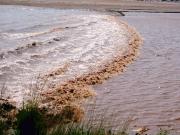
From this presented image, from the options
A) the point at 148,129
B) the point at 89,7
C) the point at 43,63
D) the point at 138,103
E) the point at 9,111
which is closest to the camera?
the point at 148,129

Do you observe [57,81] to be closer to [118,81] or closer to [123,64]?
[118,81]

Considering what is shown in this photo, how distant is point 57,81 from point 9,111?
12.8 feet

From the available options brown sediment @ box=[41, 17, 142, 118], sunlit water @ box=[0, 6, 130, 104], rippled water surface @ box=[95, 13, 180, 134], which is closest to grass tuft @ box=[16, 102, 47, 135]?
brown sediment @ box=[41, 17, 142, 118]

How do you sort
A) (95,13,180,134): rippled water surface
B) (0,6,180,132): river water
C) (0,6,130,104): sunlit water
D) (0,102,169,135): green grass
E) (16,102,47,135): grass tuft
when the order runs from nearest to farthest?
1. (0,102,169,135): green grass
2. (16,102,47,135): grass tuft
3. (95,13,180,134): rippled water surface
4. (0,6,180,132): river water
5. (0,6,130,104): sunlit water

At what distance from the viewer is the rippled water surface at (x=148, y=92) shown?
10.8m

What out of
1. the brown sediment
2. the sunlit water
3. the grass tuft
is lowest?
the sunlit water

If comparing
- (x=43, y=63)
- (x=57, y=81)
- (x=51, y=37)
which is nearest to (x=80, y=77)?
(x=57, y=81)

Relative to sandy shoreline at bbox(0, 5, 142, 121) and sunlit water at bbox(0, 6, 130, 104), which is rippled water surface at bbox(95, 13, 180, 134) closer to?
sandy shoreline at bbox(0, 5, 142, 121)

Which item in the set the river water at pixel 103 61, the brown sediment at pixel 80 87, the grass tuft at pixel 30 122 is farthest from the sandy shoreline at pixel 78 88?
the grass tuft at pixel 30 122

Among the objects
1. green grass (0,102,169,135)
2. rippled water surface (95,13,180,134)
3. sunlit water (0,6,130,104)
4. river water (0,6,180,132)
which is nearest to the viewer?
green grass (0,102,169,135)

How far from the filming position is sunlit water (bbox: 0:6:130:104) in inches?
578

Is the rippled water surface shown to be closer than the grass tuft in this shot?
No

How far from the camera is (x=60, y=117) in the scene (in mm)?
10086

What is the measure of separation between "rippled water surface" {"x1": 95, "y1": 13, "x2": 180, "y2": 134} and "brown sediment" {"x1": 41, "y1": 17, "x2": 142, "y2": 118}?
36 centimetres
